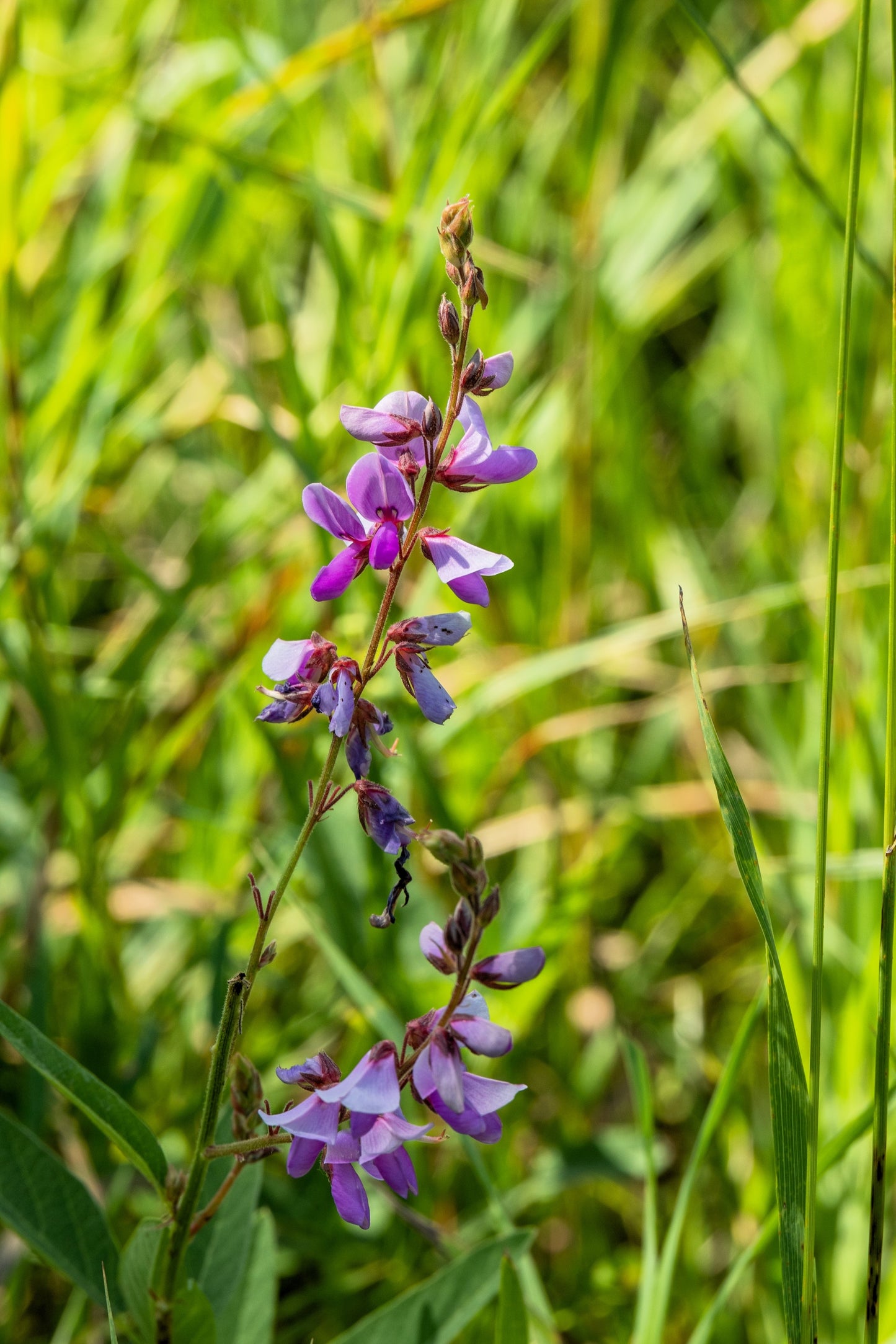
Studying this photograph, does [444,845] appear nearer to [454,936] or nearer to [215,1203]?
[454,936]

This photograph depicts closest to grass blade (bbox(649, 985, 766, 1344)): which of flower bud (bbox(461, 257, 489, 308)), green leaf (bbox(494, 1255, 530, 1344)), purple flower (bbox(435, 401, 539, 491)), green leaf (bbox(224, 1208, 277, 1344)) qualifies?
green leaf (bbox(494, 1255, 530, 1344))

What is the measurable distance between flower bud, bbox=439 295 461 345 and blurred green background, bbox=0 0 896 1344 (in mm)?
699

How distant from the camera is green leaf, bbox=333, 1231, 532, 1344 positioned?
3.67 feet

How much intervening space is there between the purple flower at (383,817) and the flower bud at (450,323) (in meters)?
0.35

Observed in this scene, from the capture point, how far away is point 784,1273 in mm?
958

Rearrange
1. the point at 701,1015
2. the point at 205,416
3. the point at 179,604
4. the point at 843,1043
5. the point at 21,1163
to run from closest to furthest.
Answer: the point at 21,1163
the point at 843,1043
the point at 179,604
the point at 701,1015
the point at 205,416

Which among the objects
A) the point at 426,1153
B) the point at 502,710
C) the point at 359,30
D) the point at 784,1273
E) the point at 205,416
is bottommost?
the point at 426,1153

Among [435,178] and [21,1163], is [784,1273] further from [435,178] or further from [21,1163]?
[435,178]

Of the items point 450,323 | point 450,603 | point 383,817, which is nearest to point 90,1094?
point 383,817

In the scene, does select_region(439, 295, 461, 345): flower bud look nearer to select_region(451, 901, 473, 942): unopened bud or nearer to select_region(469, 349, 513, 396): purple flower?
select_region(469, 349, 513, 396): purple flower

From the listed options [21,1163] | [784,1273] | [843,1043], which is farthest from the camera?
[843,1043]

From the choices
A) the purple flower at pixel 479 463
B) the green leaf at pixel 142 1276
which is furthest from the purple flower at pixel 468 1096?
the purple flower at pixel 479 463

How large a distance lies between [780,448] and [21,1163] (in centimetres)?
195

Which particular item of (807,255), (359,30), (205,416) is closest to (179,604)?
(205,416)
